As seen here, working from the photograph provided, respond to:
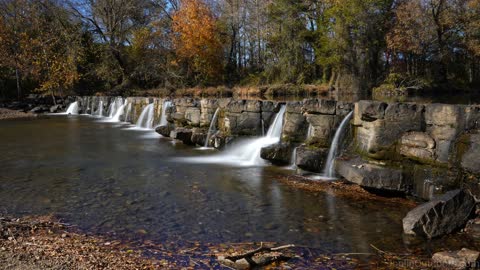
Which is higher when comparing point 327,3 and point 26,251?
point 327,3

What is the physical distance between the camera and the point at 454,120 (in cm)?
906

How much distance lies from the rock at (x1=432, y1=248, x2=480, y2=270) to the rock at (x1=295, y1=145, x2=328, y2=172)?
19.3 ft

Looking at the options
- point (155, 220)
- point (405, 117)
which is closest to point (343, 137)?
point (405, 117)

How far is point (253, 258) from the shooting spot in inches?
240

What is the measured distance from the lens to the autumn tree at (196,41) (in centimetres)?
4556

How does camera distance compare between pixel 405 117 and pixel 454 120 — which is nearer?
pixel 454 120

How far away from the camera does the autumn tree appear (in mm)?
45562

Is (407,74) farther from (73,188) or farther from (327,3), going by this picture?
(73,188)

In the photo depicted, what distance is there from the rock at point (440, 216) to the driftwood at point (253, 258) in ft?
8.30

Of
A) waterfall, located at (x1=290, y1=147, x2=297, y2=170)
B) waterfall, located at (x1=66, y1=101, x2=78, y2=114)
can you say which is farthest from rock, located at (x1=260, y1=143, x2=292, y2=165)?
waterfall, located at (x1=66, y1=101, x2=78, y2=114)

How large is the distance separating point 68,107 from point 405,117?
3297 centimetres

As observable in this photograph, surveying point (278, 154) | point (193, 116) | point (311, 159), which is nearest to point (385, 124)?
point (311, 159)

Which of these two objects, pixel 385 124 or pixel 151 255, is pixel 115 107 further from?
pixel 151 255

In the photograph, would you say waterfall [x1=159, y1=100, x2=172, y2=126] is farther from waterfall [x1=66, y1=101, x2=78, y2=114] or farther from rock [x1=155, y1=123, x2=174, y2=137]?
waterfall [x1=66, y1=101, x2=78, y2=114]
